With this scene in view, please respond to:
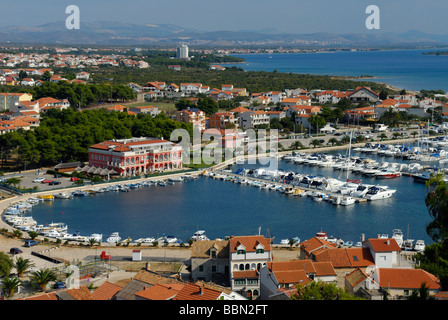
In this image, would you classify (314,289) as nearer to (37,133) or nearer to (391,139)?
(37,133)

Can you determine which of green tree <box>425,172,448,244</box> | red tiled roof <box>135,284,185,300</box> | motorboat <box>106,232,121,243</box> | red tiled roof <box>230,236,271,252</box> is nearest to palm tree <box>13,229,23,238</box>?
motorboat <box>106,232,121,243</box>

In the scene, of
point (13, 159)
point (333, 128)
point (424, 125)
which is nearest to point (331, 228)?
point (13, 159)

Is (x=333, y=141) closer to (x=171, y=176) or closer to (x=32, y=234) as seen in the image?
(x=171, y=176)

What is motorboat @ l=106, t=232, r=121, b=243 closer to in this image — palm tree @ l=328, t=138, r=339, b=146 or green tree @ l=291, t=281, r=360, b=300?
green tree @ l=291, t=281, r=360, b=300

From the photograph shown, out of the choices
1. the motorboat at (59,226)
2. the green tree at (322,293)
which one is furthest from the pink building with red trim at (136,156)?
the green tree at (322,293)
